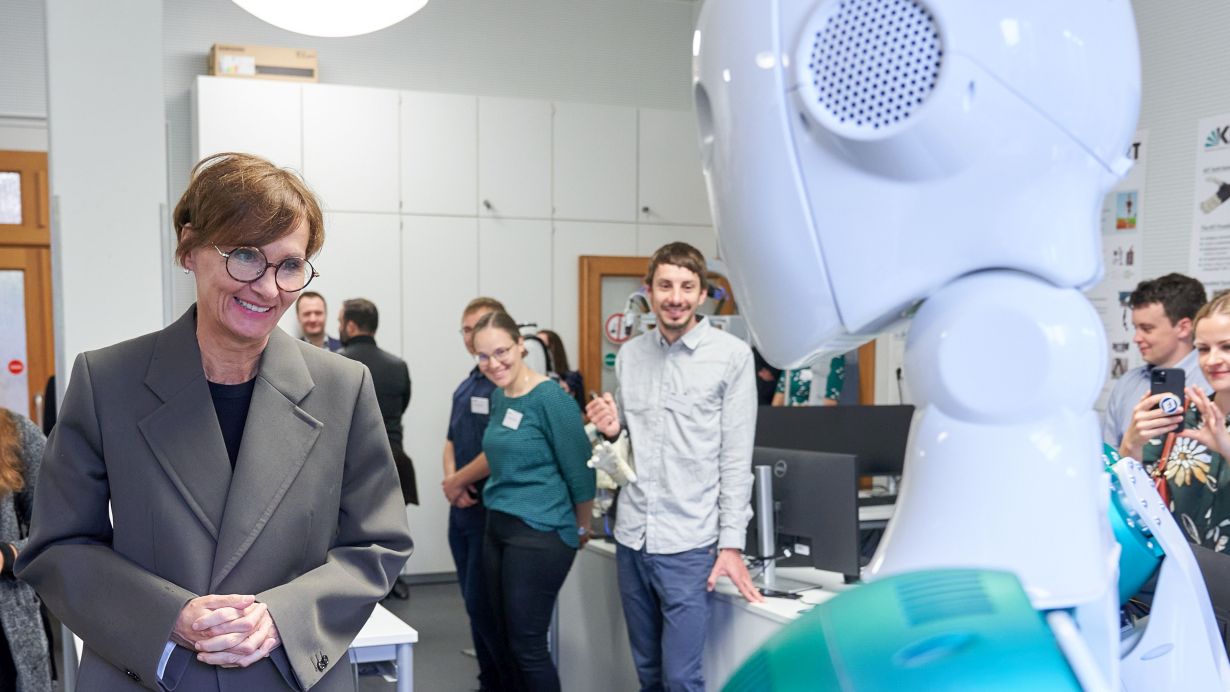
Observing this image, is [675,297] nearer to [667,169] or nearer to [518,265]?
[518,265]

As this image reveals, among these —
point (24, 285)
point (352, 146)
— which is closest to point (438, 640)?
point (352, 146)

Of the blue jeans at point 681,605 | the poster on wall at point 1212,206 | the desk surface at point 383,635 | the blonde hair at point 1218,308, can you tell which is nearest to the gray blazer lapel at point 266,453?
the desk surface at point 383,635

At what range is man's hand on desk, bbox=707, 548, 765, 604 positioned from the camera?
2885 millimetres


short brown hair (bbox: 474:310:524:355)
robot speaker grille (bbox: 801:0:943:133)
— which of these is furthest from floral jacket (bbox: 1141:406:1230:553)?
short brown hair (bbox: 474:310:524:355)

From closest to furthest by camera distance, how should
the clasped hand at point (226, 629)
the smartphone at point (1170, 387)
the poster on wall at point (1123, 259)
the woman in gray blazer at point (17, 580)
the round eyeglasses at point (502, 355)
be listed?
the clasped hand at point (226, 629) → the woman in gray blazer at point (17, 580) → the smartphone at point (1170, 387) → the round eyeglasses at point (502, 355) → the poster on wall at point (1123, 259)

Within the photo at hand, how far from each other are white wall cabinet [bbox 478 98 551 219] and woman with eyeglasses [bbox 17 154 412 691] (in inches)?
202

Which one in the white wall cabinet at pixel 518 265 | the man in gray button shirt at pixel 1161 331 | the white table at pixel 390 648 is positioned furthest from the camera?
the white wall cabinet at pixel 518 265

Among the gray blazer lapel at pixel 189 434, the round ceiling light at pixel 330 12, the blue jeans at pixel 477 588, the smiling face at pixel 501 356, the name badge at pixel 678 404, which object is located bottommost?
the blue jeans at pixel 477 588

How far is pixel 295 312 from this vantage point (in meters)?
5.96

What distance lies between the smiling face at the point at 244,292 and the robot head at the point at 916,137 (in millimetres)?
895

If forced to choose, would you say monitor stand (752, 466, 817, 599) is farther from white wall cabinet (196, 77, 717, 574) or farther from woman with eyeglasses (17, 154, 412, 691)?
white wall cabinet (196, 77, 717, 574)

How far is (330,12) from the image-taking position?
6.52ft

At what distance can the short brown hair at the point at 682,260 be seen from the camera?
2.99 m

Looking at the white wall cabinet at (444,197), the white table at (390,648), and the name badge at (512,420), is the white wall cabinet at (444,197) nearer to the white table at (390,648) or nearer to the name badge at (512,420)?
the name badge at (512,420)
